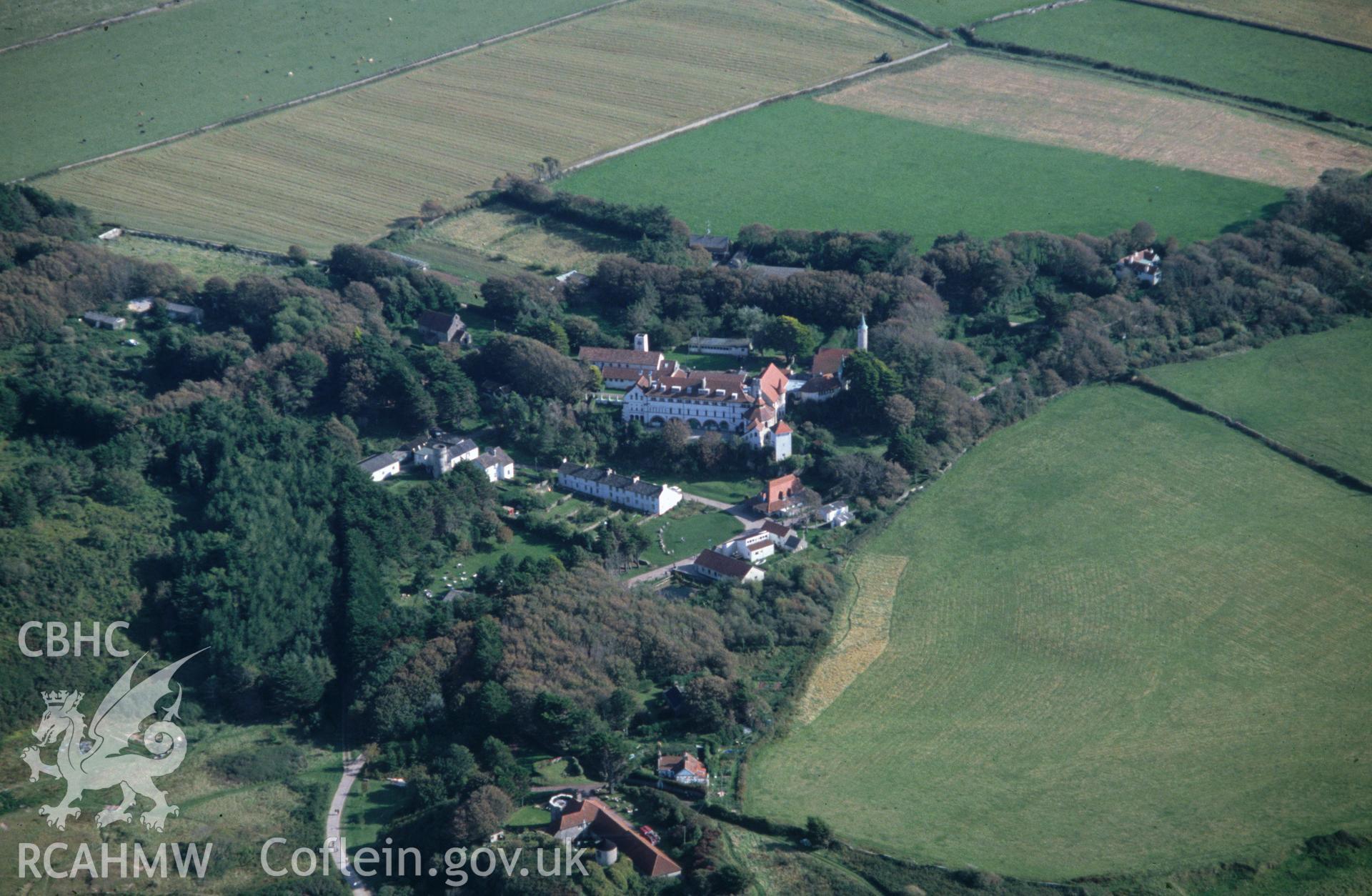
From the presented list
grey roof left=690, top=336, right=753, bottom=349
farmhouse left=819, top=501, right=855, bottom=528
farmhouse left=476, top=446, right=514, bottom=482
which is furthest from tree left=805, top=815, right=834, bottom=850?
grey roof left=690, top=336, right=753, bottom=349

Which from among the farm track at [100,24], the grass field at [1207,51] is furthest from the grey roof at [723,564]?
the farm track at [100,24]

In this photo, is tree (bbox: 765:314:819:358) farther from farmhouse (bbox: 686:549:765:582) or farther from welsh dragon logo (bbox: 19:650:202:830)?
welsh dragon logo (bbox: 19:650:202:830)

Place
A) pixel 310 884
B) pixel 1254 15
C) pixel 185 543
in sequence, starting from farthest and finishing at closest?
pixel 1254 15, pixel 185 543, pixel 310 884

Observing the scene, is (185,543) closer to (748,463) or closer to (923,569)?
(748,463)

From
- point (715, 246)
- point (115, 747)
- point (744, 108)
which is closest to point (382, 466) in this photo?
point (115, 747)

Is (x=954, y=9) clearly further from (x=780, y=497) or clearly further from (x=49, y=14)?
(x=49, y=14)

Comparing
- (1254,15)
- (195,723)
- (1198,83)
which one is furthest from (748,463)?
(1254,15)
